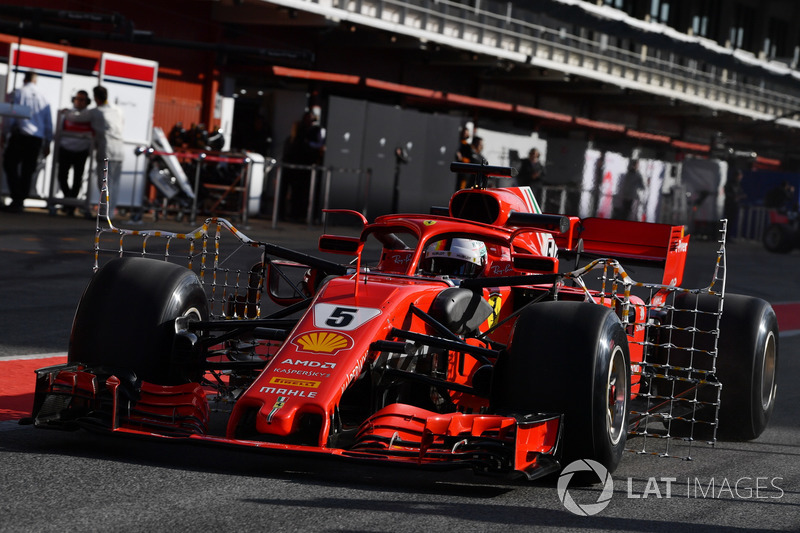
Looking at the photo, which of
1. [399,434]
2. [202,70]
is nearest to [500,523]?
[399,434]

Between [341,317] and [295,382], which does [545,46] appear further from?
[295,382]

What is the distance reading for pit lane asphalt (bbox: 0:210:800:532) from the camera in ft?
15.6

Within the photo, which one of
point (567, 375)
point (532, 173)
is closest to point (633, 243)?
point (567, 375)

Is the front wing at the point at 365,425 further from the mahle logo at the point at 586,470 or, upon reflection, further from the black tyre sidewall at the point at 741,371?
the black tyre sidewall at the point at 741,371

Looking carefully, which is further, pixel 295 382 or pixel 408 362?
pixel 408 362

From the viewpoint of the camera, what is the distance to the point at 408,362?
6.20 m

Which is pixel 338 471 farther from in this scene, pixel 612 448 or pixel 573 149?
pixel 573 149

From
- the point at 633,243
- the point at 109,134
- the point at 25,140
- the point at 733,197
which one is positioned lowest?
the point at 633,243

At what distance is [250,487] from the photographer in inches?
208

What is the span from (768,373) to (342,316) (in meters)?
3.15

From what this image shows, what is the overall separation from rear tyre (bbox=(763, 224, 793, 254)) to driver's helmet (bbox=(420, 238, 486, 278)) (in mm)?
23254

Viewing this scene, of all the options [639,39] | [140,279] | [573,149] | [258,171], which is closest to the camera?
[140,279]

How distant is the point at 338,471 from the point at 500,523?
3.37 ft

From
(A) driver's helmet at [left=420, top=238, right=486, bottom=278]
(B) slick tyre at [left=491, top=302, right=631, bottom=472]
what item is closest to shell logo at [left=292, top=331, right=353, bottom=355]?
(B) slick tyre at [left=491, top=302, right=631, bottom=472]
